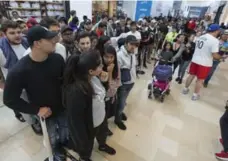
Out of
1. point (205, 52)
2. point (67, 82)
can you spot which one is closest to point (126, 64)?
point (67, 82)

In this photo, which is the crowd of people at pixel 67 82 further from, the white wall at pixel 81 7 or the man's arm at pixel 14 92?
the white wall at pixel 81 7

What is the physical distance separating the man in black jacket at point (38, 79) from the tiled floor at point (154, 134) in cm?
92

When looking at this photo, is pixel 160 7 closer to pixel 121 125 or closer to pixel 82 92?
pixel 121 125

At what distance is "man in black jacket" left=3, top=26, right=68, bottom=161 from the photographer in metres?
1.09

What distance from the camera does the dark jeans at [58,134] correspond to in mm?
1489

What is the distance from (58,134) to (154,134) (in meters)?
1.39

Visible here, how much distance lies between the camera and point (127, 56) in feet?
6.10

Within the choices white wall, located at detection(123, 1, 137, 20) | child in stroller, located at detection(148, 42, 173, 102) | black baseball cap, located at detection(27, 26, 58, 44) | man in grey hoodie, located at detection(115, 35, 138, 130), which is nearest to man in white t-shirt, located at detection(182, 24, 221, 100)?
child in stroller, located at detection(148, 42, 173, 102)

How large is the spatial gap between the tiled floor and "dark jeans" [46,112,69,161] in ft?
0.86

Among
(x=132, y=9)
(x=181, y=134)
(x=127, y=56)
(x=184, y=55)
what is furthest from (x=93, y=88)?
(x=132, y=9)

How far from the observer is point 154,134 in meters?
2.21

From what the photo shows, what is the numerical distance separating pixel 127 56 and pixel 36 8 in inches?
207

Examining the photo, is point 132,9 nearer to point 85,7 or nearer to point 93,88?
point 85,7

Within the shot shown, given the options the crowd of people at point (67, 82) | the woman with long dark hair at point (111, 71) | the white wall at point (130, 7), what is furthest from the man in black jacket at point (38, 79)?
the white wall at point (130, 7)
